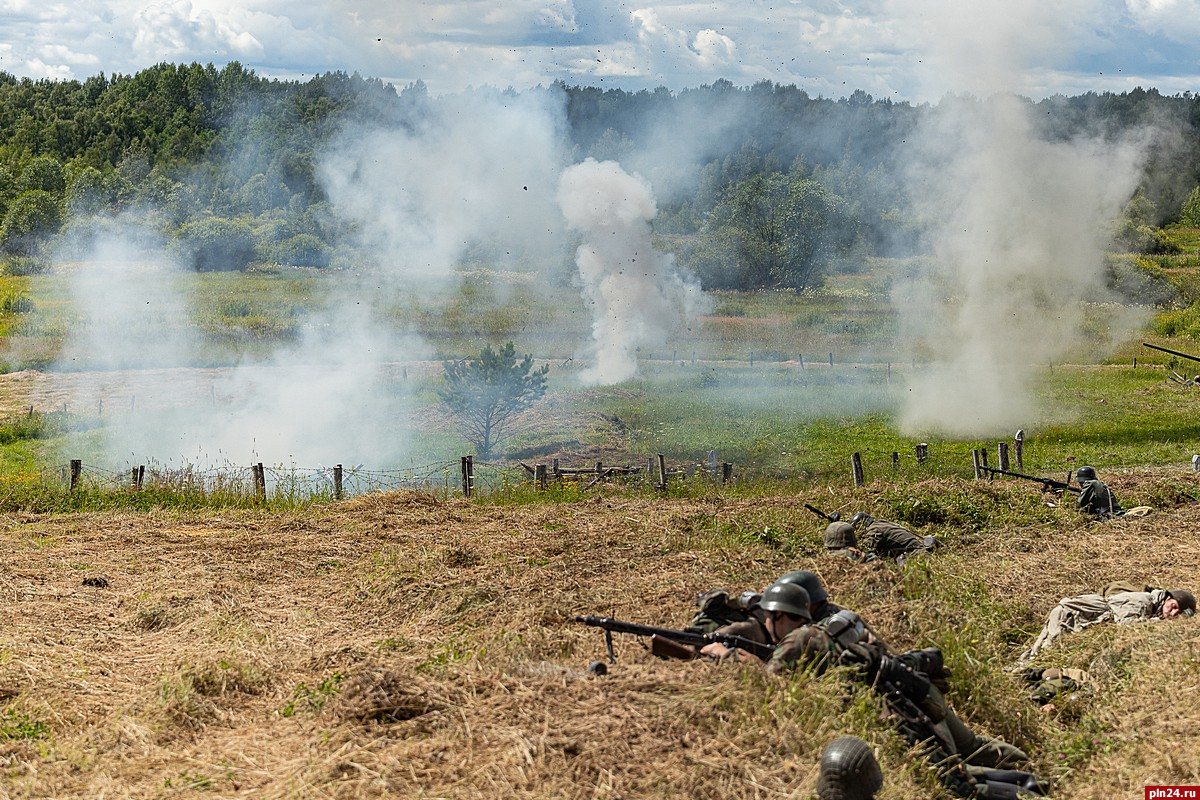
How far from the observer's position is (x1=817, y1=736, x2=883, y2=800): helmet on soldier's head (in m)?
5.05

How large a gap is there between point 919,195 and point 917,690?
26692 mm

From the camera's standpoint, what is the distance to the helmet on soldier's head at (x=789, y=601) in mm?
6738

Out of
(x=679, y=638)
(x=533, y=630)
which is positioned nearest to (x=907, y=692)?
(x=679, y=638)

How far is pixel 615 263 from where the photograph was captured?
3647 cm

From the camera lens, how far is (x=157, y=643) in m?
8.47

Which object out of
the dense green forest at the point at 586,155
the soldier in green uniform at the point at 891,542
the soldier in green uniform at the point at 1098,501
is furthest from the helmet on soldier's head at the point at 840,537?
the dense green forest at the point at 586,155

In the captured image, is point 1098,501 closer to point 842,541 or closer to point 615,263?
point 842,541

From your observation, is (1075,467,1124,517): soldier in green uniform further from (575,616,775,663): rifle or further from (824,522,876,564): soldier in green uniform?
(575,616,775,663): rifle

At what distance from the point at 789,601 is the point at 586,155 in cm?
3847

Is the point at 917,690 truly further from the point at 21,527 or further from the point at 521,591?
the point at 21,527

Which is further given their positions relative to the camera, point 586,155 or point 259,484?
point 586,155

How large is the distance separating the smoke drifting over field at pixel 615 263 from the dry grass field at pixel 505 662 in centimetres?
2179

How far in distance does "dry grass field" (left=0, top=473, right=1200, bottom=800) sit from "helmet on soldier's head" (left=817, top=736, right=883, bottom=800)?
155 millimetres

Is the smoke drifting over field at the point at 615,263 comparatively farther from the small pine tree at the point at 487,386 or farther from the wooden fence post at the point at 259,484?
the wooden fence post at the point at 259,484
